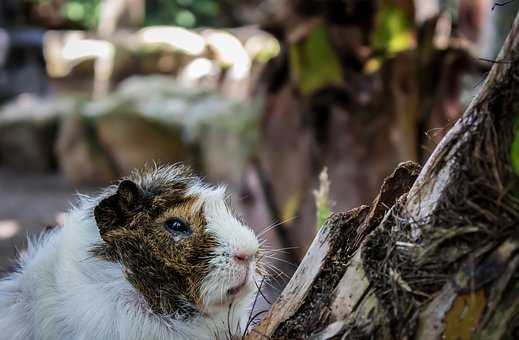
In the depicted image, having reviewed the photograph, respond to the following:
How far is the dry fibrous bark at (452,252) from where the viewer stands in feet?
3.07

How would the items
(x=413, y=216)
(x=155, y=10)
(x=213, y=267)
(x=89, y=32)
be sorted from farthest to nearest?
(x=155, y=10)
(x=89, y=32)
(x=213, y=267)
(x=413, y=216)

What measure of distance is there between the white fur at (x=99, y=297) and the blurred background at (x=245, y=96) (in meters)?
0.28

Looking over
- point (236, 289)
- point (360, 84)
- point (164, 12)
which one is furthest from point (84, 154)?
point (236, 289)

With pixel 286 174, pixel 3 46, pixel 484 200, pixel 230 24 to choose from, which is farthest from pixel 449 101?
pixel 3 46

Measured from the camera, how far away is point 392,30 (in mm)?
4547

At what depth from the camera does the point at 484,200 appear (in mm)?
969

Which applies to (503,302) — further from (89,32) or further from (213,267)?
(89,32)

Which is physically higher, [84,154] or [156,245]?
[156,245]

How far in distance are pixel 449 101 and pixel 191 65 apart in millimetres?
6970

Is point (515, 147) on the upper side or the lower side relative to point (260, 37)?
upper

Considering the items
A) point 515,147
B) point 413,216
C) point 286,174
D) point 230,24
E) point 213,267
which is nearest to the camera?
point 515,147

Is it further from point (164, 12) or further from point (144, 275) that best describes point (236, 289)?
point (164, 12)

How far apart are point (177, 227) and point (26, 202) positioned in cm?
700

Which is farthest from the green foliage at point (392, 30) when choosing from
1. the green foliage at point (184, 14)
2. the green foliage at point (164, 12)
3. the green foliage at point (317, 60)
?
the green foliage at point (184, 14)
